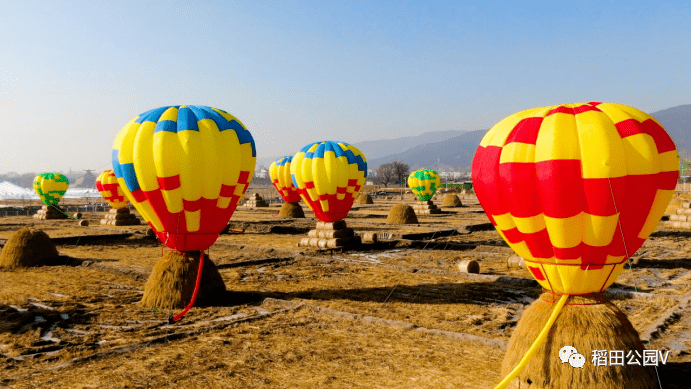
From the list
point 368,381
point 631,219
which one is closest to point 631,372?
point 631,219

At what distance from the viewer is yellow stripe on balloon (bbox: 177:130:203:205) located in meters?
9.17

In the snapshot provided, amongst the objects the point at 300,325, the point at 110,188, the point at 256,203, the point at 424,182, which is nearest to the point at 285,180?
the point at 424,182

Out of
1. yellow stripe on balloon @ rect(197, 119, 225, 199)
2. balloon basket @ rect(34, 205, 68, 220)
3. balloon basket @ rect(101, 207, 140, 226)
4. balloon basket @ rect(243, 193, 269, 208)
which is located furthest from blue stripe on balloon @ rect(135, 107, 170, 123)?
balloon basket @ rect(243, 193, 269, 208)

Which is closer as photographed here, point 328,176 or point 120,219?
point 328,176

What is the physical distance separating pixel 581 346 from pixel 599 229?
114 centimetres

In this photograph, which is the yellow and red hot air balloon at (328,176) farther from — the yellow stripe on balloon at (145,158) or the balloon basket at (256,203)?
the balloon basket at (256,203)

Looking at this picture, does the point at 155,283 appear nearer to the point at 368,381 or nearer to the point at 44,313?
the point at 44,313

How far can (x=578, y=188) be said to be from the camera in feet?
14.8

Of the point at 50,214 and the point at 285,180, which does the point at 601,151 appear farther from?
the point at 50,214

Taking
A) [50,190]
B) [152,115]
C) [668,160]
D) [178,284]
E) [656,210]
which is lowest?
[178,284]

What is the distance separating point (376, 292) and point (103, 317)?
5.81 meters

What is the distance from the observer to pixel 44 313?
9422 millimetres

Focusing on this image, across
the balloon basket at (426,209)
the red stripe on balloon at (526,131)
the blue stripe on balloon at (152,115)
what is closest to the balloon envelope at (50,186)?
the balloon basket at (426,209)

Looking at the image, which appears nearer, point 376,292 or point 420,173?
point 376,292
